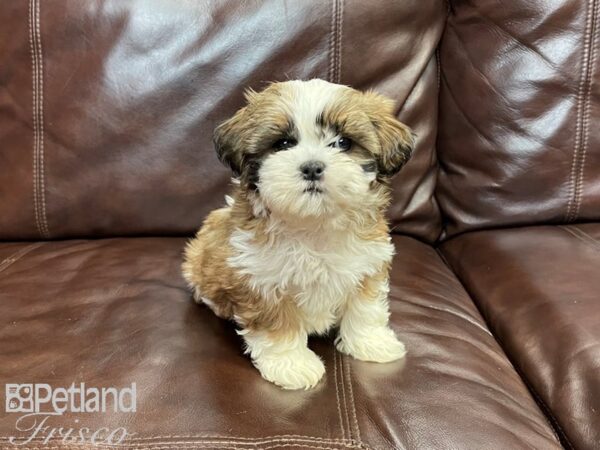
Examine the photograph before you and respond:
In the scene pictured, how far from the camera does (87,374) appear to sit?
1131 millimetres

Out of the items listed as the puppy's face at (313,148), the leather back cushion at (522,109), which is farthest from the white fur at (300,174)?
the leather back cushion at (522,109)

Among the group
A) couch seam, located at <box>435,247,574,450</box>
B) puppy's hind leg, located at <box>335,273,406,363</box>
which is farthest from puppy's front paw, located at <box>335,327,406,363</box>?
couch seam, located at <box>435,247,574,450</box>

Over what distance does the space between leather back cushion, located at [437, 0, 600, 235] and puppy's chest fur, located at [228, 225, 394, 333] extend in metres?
0.67

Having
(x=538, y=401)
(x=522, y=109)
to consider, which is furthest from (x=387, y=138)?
(x=522, y=109)

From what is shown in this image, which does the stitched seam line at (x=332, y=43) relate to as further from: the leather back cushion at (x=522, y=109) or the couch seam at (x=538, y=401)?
the couch seam at (x=538, y=401)

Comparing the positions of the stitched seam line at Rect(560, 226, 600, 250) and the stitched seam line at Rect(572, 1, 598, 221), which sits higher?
the stitched seam line at Rect(572, 1, 598, 221)

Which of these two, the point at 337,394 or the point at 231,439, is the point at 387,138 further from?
the point at 231,439

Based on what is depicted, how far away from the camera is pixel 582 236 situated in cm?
168

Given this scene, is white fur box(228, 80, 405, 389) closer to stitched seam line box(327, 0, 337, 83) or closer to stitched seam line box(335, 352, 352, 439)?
stitched seam line box(335, 352, 352, 439)

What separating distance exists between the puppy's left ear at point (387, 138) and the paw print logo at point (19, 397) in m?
0.78

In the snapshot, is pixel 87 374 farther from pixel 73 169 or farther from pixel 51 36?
pixel 51 36

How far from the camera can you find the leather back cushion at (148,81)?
164 cm

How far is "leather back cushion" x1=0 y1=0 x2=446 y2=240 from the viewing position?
1.64 m

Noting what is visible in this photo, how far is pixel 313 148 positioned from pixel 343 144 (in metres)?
0.07
